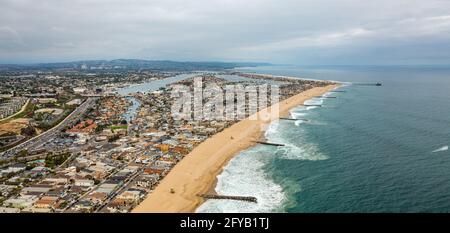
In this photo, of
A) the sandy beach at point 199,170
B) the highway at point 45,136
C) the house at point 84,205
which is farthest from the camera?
the highway at point 45,136

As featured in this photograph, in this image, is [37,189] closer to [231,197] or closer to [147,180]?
[147,180]

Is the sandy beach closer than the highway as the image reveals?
Yes

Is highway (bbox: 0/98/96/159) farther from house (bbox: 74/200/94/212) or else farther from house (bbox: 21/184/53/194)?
house (bbox: 74/200/94/212)

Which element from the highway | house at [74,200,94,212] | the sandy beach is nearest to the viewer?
house at [74,200,94,212]

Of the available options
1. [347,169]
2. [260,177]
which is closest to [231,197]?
[260,177]

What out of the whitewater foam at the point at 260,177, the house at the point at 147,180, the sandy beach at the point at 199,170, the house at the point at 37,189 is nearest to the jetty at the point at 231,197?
the whitewater foam at the point at 260,177

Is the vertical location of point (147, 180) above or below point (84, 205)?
above

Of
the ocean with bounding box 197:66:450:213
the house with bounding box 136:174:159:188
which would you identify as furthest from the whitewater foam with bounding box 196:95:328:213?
the house with bounding box 136:174:159:188

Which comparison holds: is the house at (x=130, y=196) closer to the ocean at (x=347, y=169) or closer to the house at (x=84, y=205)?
the house at (x=84, y=205)

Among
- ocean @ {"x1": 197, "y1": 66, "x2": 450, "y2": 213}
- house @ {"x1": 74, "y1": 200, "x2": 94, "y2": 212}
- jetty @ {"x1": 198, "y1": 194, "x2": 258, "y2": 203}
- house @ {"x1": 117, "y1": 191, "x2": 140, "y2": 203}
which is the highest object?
ocean @ {"x1": 197, "y1": 66, "x2": 450, "y2": 213}
